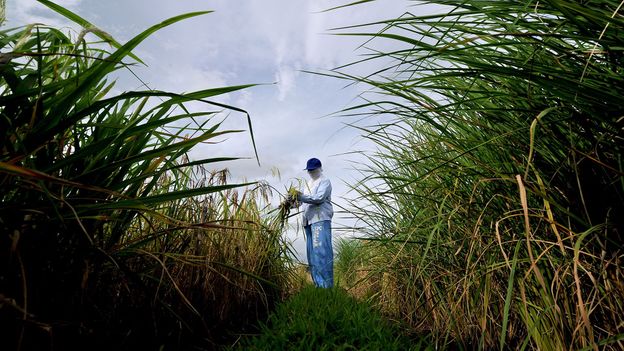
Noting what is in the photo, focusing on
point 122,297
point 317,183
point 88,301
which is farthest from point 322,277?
point 88,301

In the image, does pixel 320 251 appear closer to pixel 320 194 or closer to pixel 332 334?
pixel 320 194

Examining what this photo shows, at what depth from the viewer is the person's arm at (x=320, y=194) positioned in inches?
204

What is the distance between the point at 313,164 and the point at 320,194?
2.15 feet

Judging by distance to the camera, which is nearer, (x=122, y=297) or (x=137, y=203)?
(x=137, y=203)

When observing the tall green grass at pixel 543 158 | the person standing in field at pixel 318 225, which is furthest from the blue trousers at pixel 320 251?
the tall green grass at pixel 543 158

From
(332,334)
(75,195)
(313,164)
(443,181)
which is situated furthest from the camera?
(313,164)

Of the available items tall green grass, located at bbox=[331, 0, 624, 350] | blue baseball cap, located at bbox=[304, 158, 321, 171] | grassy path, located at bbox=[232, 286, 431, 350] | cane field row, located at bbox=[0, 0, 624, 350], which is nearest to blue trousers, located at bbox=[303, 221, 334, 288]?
blue baseball cap, located at bbox=[304, 158, 321, 171]

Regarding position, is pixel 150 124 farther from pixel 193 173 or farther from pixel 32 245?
pixel 193 173

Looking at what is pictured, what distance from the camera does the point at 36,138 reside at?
36.0 inches

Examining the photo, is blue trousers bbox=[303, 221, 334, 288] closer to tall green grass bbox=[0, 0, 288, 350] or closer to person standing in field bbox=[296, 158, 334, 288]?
person standing in field bbox=[296, 158, 334, 288]

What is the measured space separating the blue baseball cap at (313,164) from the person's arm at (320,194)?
29 cm

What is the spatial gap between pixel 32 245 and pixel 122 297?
0.71 metres

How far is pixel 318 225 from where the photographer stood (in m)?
5.63

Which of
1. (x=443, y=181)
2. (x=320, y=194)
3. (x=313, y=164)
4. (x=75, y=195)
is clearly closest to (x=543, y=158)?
(x=443, y=181)
